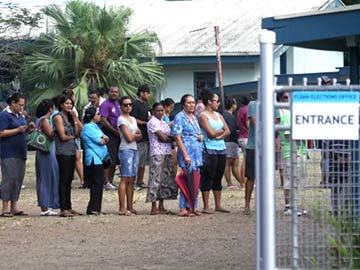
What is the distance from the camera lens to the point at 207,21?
3409 cm

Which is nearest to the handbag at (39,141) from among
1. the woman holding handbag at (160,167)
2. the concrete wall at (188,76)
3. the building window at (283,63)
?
the woman holding handbag at (160,167)

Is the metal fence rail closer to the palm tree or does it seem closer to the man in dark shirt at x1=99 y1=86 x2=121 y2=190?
the man in dark shirt at x1=99 y1=86 x2=121 y2=190

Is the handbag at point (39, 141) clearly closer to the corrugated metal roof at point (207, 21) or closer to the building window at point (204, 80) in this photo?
the corrugated metal roof at point (207, 21)

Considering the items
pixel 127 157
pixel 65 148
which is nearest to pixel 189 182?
pixel 127 157

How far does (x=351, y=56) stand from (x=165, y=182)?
10.6ft

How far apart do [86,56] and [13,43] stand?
6.14 ft

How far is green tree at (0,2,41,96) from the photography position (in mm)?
25422

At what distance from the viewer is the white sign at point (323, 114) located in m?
6.11

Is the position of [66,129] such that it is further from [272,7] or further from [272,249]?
[272,7]

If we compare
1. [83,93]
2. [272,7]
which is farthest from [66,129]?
[272,7]

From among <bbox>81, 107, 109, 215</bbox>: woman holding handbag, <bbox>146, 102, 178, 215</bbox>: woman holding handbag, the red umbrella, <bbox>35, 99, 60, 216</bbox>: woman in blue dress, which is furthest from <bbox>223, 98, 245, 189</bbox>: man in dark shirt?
<bbox>35, 99, 60, 216</bbox>: woman in blue dress

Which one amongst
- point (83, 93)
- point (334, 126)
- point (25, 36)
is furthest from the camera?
point (25, 36)

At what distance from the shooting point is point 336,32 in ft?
34.7

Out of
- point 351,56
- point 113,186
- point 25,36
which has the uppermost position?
point 25,36
